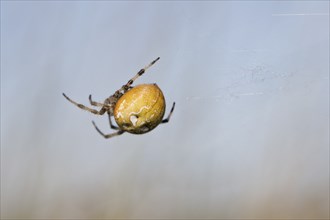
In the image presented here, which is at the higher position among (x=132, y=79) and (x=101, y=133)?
(x=132, y=79)

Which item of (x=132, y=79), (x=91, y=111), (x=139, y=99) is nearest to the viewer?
(x=139, y=99)

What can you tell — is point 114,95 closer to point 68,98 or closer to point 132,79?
point 132,79

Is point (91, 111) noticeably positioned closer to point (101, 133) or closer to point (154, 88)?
point (101, 133)

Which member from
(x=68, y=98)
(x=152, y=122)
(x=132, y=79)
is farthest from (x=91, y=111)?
(x=152, y=122)

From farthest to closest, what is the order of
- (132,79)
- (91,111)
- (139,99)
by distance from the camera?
1. (91,111)
2. (132,79)
3. (139,99)

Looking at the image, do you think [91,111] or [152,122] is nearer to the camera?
[152,122]

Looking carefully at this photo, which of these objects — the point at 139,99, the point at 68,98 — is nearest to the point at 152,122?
the point at 139,99

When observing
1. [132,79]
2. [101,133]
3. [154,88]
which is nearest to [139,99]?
[154,88]

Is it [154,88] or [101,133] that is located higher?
[154,88]

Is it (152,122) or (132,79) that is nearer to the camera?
(152,122)
